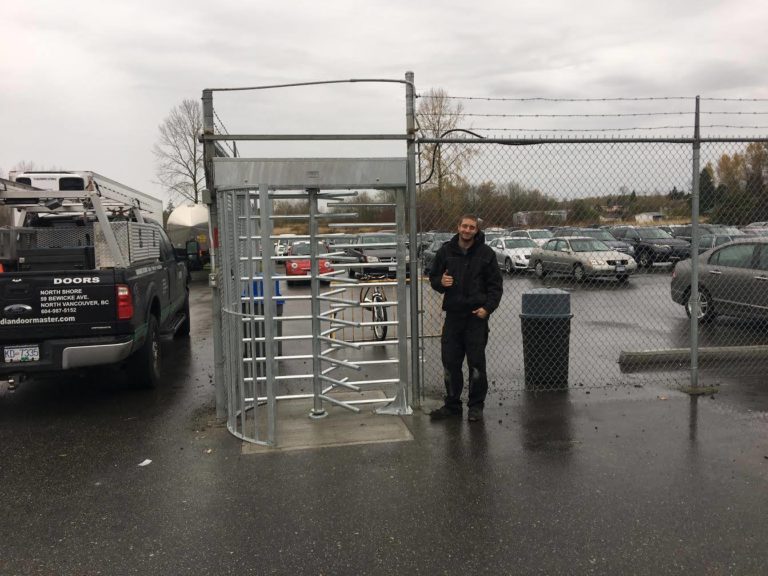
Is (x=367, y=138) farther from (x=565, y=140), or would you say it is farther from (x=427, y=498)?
(x=427, y=498)

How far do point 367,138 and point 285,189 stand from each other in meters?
0.90

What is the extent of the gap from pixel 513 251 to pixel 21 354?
19103 mm

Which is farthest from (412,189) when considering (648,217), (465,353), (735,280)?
(735,280)

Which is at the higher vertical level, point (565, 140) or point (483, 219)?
point (565, 140)

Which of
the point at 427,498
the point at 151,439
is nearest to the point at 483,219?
the point at 427,498

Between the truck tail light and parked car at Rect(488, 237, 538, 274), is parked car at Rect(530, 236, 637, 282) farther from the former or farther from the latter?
the truck tail light

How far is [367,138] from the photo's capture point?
18.4 feet

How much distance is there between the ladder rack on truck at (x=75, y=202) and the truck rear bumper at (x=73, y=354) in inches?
32.3

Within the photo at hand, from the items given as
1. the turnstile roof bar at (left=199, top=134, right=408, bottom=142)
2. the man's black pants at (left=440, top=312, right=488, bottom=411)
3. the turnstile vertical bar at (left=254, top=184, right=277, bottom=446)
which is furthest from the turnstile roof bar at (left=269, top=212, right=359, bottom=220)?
the man's black pants at (left=440, top=312, right=488, bottom=411)

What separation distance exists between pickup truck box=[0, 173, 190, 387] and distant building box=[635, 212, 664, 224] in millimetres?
5430

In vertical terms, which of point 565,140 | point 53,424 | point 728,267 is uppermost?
point 565,140

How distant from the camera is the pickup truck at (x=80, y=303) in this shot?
595 centimetres

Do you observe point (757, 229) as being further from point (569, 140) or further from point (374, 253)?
point (374, 253)

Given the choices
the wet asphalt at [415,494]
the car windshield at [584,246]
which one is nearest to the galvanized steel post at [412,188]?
the wet asphalt at [415,494]
